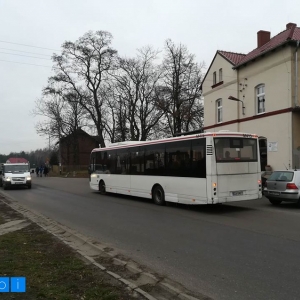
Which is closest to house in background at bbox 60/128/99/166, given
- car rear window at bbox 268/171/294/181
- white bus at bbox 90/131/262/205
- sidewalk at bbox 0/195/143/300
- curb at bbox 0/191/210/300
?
white bus at bbox 90/131/262/205

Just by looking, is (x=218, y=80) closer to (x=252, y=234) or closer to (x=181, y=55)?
(x=181, y=55)

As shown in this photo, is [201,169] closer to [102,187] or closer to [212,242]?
[212,242]

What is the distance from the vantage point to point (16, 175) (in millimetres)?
25969

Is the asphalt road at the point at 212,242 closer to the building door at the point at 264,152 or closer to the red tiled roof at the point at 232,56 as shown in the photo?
the building door at the point at 264,152

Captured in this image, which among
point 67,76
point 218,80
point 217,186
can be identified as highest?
point 67,76

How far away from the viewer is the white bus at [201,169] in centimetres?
1227

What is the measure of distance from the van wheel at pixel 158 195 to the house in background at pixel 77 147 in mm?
44907

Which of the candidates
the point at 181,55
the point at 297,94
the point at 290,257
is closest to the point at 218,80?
the point at 297,94

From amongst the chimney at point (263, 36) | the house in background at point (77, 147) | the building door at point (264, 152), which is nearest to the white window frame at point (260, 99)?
the building door at point (264, 152)

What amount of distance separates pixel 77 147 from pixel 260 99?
162ft

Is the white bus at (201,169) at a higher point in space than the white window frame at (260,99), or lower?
lower

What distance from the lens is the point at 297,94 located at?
20750 mm

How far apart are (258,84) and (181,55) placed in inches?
729

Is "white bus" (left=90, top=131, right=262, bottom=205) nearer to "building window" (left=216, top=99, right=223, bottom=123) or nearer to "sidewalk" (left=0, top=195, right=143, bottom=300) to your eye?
"sidewalk" (left=0, top=195, right=143, bottom=300)
